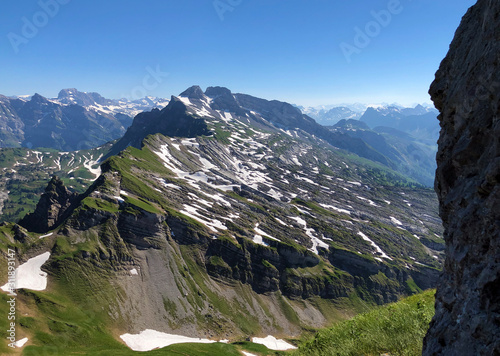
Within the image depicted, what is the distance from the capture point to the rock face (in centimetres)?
584

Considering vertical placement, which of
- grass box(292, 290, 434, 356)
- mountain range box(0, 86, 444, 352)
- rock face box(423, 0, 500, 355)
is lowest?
mountain range box(0, 86, 444, 352)

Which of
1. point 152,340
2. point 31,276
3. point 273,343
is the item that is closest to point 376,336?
point 152,340

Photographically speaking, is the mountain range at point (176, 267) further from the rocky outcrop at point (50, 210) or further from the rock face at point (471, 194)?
the rock face at point (471, 194)

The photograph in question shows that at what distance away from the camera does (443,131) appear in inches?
393

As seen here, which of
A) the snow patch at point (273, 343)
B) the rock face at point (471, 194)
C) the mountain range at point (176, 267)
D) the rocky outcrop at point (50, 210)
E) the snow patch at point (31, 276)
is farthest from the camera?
the rocky outcrop at point (50, 210)

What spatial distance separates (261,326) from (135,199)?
82283 mm

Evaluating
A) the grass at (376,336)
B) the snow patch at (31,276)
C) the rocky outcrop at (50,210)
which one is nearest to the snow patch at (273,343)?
the snow patch at (31,276)

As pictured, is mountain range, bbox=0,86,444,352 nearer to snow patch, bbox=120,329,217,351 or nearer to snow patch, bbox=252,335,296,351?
snow patch, bbox=120,329,217,351

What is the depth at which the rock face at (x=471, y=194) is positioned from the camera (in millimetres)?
5840

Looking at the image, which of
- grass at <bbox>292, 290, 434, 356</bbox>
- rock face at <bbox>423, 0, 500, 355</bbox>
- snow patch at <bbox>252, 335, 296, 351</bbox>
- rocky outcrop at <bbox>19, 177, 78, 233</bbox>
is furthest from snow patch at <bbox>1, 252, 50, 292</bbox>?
rock face at <bbox>423, 0, 500, 355</bbox>

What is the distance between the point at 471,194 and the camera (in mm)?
7176

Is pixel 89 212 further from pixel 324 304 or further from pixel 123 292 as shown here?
pixel 324 304

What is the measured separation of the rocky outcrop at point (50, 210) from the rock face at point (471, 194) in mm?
162886

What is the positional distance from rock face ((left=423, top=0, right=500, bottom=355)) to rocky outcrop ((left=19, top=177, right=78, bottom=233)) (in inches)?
6413
